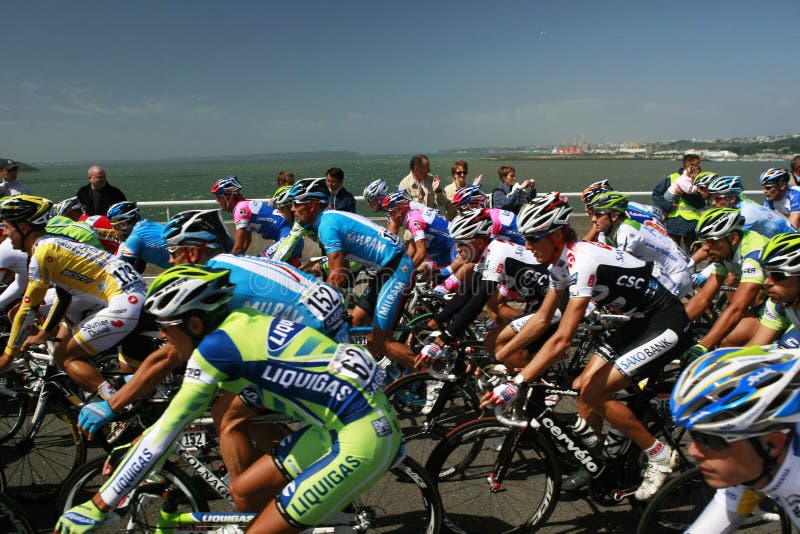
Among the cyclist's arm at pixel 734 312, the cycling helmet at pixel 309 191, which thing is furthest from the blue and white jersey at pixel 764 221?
the cycling helmet at pixel 309 191

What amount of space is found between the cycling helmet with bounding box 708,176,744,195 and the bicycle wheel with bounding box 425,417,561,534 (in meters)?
5.15

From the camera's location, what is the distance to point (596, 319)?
4.79 meters

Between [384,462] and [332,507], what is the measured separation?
306mm

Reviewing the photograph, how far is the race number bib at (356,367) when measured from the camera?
7.95 feet

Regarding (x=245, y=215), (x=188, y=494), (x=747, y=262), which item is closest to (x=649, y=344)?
(x=747, y=262)

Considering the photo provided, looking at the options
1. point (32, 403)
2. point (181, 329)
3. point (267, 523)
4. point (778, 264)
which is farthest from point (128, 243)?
point (778, 264)

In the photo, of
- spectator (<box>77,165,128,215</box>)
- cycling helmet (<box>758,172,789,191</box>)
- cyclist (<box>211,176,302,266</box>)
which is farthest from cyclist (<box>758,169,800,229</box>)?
spectator (<box>77,165,128,215</box>)

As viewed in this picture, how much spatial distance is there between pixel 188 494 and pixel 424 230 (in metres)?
4.53

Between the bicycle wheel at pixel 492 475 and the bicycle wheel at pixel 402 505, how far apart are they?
0.24 meters

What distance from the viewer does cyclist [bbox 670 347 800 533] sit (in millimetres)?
1766

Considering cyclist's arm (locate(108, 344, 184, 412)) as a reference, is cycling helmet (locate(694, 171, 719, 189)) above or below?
above

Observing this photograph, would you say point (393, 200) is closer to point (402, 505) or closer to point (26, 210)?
point (26, 210)

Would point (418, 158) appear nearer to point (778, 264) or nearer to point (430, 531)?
point (778, 264)

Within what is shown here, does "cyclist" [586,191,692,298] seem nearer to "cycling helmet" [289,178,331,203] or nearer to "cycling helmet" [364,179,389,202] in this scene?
"cycling helmet" [364,179,389,202]
